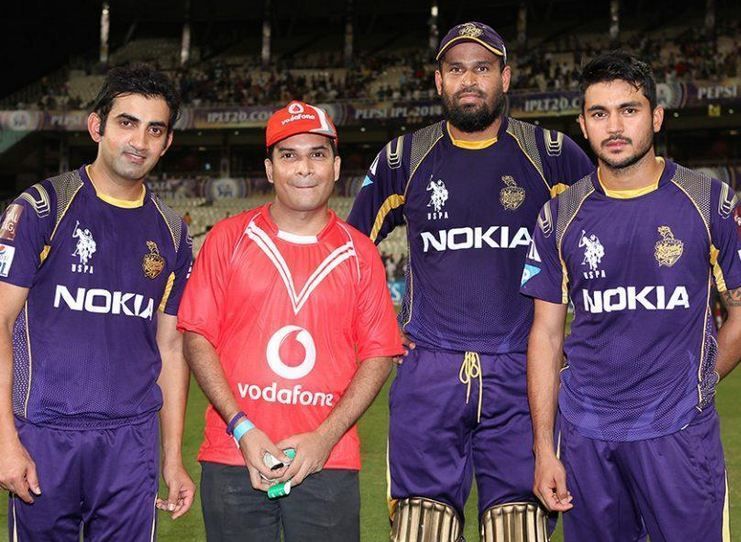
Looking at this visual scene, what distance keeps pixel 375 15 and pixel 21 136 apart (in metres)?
17.8

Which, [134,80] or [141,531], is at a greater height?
[134,80]

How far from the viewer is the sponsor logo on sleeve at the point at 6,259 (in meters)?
3.55

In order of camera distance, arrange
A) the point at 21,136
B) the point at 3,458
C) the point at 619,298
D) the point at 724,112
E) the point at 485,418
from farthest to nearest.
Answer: the point at 21,136
the point at 724,112
the point at 485,418
the point at 619,298
the point at 3,458

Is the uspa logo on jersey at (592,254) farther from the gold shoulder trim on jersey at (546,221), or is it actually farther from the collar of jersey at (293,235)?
the collar of jersey at (293,235)

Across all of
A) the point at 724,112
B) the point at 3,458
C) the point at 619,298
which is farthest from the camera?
the point at 724,112

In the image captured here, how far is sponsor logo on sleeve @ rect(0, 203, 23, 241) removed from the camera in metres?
3.56

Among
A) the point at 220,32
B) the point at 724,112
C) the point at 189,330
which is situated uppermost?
the point at 220,32

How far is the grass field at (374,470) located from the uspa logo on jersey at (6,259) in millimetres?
3116

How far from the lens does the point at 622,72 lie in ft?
12.2

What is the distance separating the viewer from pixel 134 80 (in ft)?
12.8

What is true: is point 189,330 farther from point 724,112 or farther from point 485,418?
point 724,112

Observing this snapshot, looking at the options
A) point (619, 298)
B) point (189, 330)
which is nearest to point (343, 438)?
point (189, 330)

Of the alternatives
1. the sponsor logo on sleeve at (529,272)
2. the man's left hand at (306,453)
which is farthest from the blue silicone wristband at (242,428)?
the sponsor logo on sleeve at (529,272)

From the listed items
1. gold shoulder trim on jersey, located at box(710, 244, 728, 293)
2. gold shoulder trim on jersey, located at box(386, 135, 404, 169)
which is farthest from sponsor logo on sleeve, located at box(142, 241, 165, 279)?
gold shoulder trim on jersey, located at box(710, 244, 728, 293)
